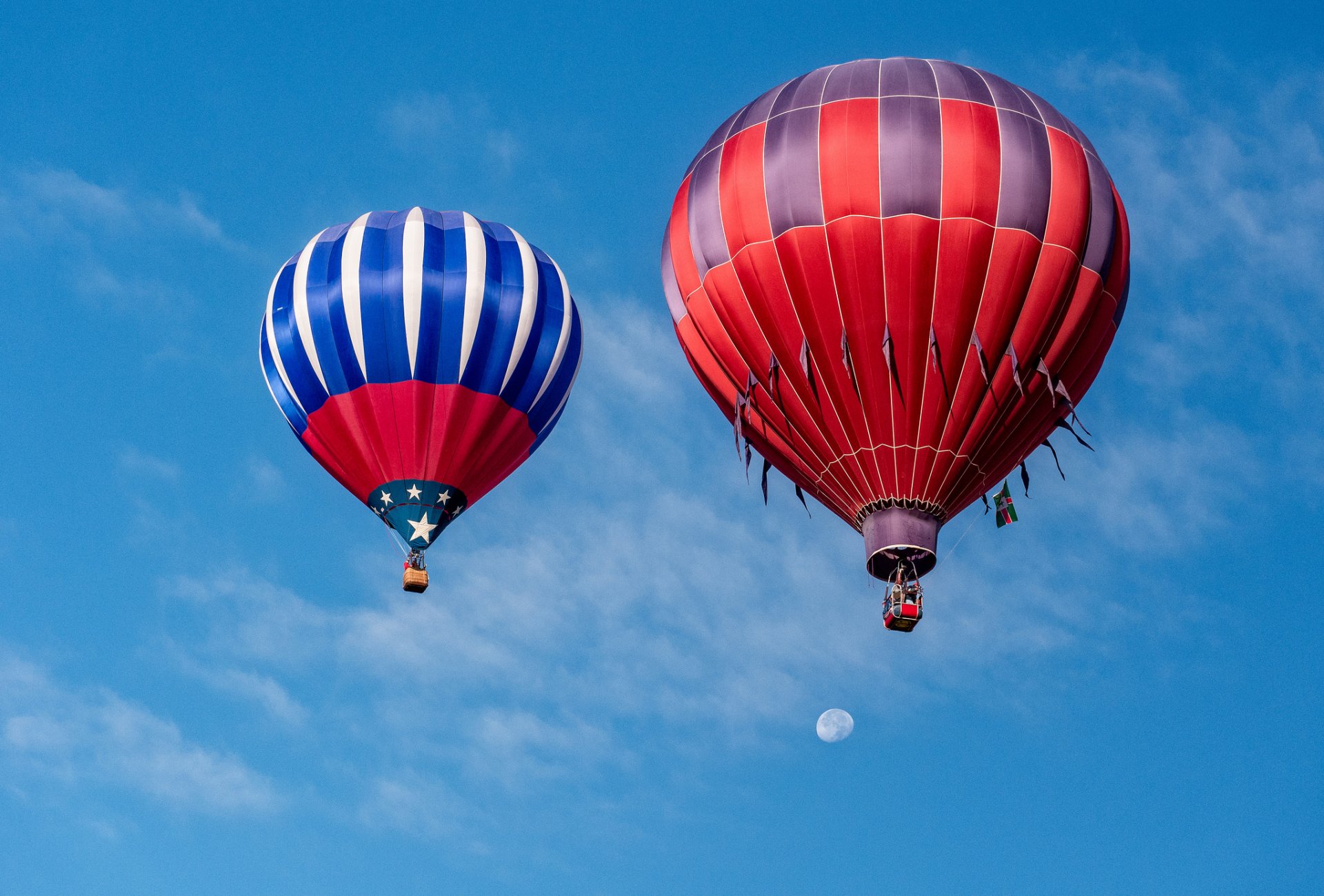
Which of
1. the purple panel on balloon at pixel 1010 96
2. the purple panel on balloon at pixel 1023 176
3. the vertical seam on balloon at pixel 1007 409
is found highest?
the purple panel on balloon at pixel 1010 96

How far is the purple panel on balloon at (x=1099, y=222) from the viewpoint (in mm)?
30469

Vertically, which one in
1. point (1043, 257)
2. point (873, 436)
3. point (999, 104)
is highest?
point (999, 104)

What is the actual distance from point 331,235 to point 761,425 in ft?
25.4

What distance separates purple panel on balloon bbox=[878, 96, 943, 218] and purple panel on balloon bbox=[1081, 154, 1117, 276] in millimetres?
2180

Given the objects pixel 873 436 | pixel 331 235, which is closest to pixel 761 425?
pixel 873 436

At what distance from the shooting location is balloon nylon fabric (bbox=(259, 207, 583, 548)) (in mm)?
33719

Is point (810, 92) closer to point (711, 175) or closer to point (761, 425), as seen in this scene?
point (711, 175)

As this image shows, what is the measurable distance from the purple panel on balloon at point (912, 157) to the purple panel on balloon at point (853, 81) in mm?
540

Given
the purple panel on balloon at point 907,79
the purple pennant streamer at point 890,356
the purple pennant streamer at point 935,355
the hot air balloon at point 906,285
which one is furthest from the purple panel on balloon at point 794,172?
the purple pennant streamer at point 935,355

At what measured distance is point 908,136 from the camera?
98.6 feet

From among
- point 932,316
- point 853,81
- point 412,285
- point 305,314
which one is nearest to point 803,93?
point 853,81

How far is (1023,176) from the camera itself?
98.4ft

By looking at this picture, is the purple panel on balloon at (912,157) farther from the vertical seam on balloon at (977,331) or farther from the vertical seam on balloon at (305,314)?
the vertical seam on balloon at (305,314)

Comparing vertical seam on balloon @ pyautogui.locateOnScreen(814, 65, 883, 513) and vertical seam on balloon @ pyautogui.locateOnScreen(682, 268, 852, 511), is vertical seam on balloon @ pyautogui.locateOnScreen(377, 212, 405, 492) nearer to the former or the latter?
vertical seam on balloon @ pyautogui.locateOnScreen(682, 268, 852, 511)
